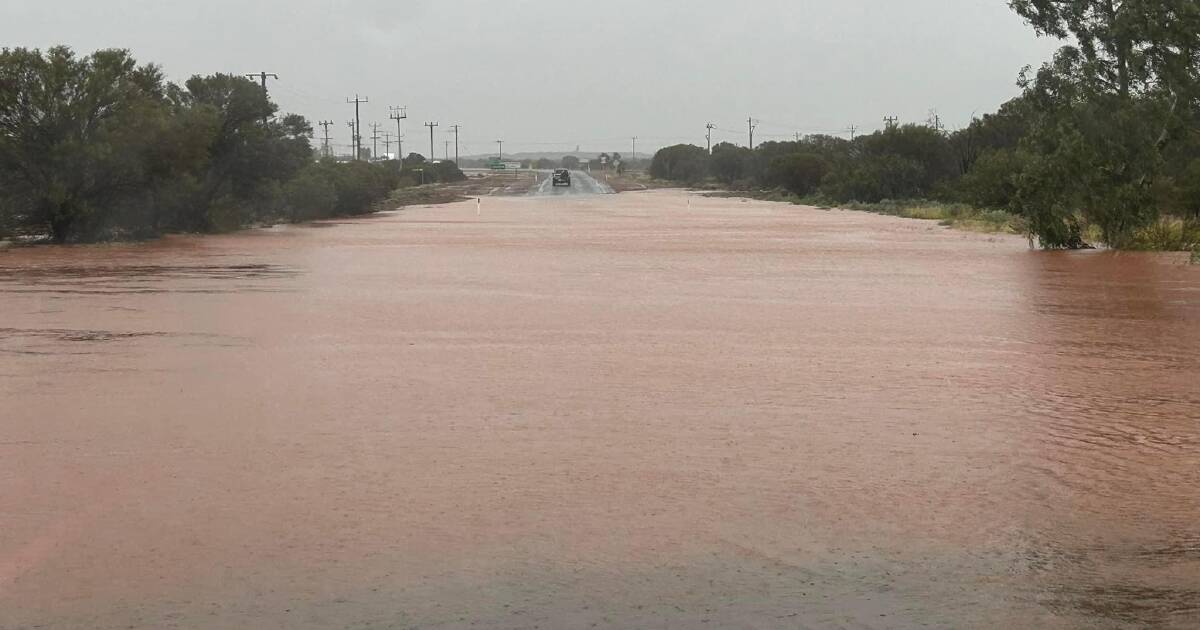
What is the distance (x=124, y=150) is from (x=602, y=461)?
35.7m

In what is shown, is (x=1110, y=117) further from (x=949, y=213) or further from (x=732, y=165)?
(x=732, y=165)

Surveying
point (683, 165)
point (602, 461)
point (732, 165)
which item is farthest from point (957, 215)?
point (683, 165)

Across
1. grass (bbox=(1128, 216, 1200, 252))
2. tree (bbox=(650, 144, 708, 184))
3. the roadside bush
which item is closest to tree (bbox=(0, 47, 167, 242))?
the roadside bush

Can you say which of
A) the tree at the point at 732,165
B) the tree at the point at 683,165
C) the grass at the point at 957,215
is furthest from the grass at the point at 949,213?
the tree at the point at 683,165

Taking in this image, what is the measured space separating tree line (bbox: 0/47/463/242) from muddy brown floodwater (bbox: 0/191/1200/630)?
19.5 metres

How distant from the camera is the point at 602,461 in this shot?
10.6 metres

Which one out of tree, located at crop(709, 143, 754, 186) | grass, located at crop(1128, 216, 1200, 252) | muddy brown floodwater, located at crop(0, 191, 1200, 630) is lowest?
muddy brown floodwater, located at crop(0, 191, 1200, 630)

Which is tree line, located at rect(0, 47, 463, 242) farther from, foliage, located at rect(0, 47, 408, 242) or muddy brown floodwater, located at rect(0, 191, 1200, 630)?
muddy brown floodwater, located at rect(0, 191, 1200, 630)

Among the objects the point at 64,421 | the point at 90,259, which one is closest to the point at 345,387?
the point at 64,421

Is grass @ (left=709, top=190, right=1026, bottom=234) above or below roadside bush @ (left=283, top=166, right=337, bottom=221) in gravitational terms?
below

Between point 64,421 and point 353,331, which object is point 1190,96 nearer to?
point 353,331

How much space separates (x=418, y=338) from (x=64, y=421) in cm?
639

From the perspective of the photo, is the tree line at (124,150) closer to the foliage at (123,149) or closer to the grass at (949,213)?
the foliage at (123,149)

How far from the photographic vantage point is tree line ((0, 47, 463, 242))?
135 feet
